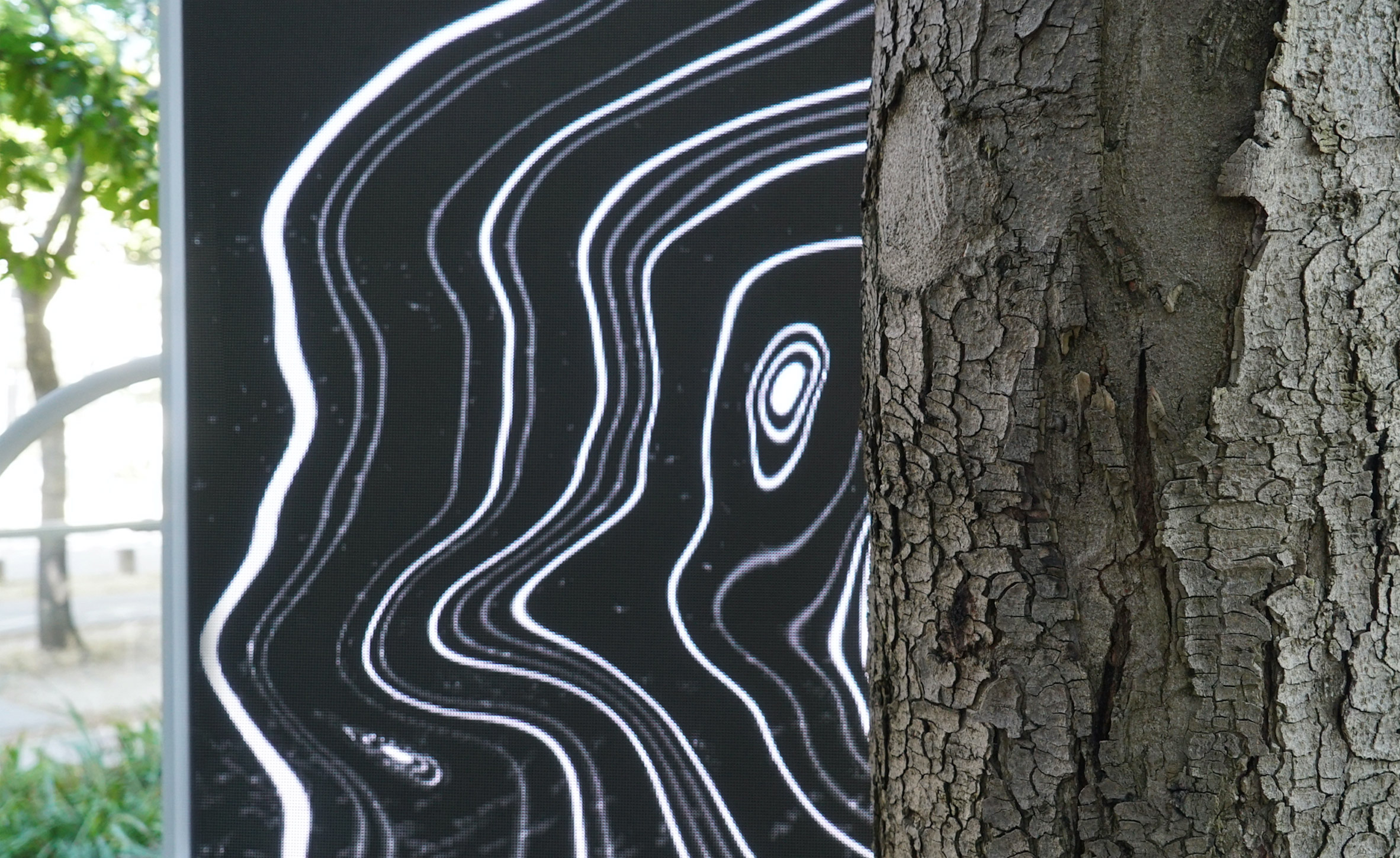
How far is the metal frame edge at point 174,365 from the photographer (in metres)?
1.73

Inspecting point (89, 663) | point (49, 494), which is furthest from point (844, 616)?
point (49, 494)

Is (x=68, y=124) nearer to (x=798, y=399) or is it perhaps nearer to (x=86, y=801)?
(x=86, y=801)

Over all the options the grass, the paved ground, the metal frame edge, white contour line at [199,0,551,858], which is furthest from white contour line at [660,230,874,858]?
the paved ground

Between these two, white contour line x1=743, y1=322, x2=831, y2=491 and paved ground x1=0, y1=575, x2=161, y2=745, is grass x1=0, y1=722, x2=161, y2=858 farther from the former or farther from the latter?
white contour line x1=743, y1=322, x2=831, y2=491

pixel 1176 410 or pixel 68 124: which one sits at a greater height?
pixel 68 124

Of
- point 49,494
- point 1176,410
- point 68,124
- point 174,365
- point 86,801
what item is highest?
point 68,124

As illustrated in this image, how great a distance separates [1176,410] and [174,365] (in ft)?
5.56

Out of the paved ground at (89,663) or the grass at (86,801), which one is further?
the paved ground at (89,663)

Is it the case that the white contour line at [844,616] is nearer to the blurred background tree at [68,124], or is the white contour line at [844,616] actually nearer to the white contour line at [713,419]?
the white contour line at [713,419]

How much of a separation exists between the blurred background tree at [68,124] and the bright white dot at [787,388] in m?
2.13

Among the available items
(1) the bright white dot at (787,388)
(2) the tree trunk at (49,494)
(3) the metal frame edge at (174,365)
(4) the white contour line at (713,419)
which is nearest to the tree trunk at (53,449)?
(2) the tree trunk at (49,494)

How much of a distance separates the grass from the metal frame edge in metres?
1.13

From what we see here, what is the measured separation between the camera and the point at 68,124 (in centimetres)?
289

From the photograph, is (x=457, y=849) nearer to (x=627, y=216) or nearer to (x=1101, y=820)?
(x=627, y=216)
